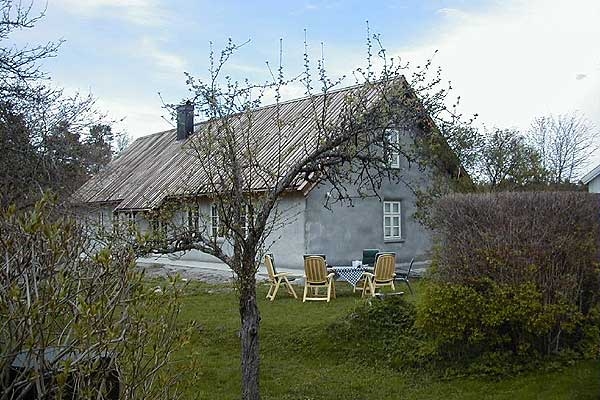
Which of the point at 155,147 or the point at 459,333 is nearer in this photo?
the point at 459,333

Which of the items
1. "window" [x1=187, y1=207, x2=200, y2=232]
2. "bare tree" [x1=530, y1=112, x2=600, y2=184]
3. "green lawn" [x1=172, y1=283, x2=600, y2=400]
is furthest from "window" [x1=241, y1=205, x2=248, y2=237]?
"bare tree" [x1=530, y1=112, x2=600, y2=184]

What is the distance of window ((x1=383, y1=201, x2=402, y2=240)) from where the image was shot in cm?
2005

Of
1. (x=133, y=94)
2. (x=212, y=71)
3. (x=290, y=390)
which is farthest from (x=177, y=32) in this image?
(x=290, y=390)

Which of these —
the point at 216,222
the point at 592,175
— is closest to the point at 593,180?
the point at 592,175

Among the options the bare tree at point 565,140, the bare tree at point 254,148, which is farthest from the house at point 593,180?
the bare tree at point 565,140

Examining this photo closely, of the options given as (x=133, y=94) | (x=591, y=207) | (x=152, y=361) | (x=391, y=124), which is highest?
(x=133, y=94)

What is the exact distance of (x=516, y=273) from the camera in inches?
286

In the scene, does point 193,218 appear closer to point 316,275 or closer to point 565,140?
point 316,275

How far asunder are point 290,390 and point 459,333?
196cm

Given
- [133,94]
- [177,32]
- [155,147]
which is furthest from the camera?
[155,147]

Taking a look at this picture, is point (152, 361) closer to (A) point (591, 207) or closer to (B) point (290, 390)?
(B) point (290, 390)

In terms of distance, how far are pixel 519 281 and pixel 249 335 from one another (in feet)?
9.90

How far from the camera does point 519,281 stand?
7.24 metres

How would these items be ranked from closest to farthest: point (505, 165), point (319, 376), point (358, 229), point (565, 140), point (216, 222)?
point (216, 222) → point (319, 376) → point (505, 165) → point (358, 229) → point (565, 140)
